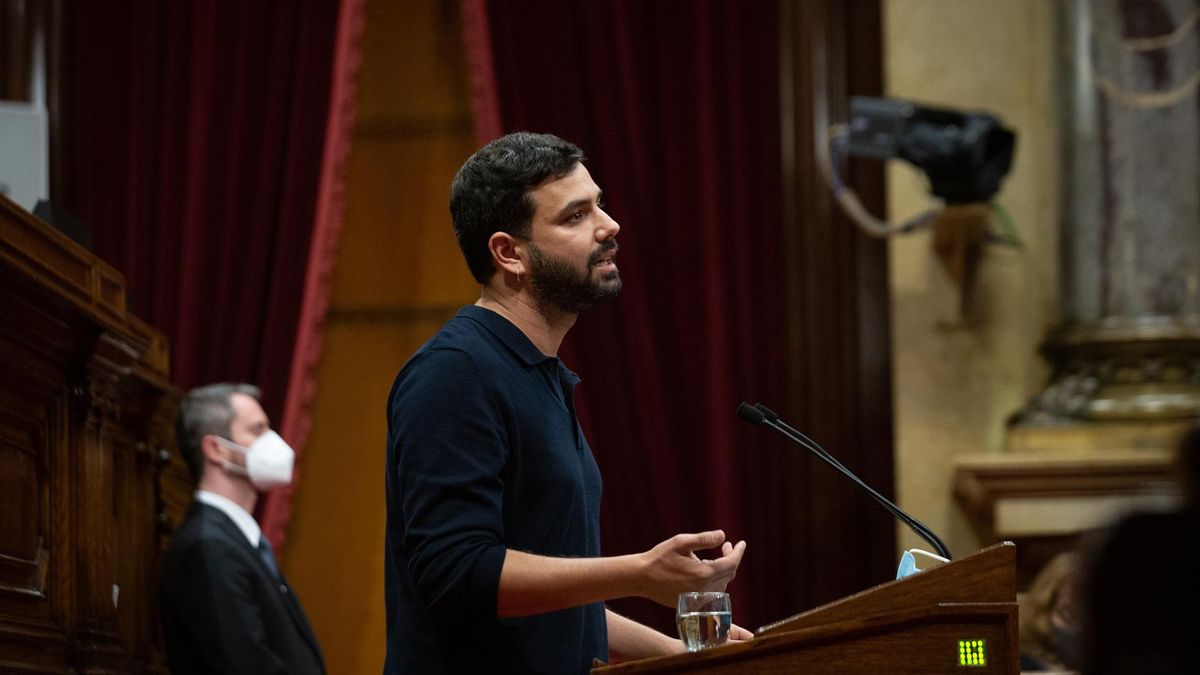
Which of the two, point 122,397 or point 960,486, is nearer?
point 122,397

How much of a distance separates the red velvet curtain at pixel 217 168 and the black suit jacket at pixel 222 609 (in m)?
0.85

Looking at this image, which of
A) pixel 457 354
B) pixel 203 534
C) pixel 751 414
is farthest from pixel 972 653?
pixel 203 534

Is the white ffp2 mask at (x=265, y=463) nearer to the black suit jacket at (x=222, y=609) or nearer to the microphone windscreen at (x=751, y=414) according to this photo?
the black suit jacket at (x=222, y=609)

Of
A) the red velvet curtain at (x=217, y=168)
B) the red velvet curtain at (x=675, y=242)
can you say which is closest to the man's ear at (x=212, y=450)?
the red velvet curtain at (x=217, y=168)

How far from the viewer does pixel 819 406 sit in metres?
4.38

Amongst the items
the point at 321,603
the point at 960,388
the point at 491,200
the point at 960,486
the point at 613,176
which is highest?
the point at 613,176

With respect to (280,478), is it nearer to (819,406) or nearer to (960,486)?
(819,406)

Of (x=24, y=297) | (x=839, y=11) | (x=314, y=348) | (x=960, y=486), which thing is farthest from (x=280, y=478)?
(x=839, y=11)

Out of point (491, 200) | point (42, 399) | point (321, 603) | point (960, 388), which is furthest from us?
point (321, 603)

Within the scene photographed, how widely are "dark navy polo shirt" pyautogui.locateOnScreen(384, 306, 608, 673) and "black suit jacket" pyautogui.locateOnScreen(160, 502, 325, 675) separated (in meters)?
1.73

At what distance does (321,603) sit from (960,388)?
2.16 metres

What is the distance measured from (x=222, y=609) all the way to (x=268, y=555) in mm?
435

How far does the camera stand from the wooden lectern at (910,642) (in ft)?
5.42

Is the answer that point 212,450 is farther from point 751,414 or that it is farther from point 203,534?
point 751,414
